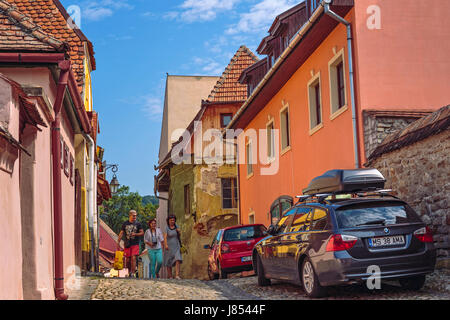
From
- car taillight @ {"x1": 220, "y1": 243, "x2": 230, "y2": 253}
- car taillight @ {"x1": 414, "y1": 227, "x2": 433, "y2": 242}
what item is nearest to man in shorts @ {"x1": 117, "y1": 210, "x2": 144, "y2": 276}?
car taillight @ {"x1": 220, "y1": 243, "x2": 230, "y2": 253}

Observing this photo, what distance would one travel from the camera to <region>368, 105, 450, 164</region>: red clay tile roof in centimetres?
1031

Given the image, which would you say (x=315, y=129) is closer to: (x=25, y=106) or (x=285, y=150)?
(x=285, y=150)

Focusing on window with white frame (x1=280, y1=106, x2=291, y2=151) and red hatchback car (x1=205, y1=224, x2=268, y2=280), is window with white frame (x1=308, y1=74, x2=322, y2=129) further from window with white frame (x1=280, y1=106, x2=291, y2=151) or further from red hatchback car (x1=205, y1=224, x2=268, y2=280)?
red hatchback car (x1=205, y1=224, x2=268, y2=280)

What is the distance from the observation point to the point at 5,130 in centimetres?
708

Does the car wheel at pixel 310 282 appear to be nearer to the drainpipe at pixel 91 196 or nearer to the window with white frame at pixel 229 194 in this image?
the drainpipe at pixel 91 196

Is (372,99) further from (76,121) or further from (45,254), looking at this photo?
(45,254)

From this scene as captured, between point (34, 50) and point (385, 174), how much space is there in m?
7.26

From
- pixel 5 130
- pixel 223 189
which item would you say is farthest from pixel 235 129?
pixel 5 130

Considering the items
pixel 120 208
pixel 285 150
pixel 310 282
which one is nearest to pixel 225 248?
pixel 285 150

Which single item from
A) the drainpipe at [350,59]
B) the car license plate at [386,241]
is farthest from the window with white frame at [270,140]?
the car license plate at [386,241]

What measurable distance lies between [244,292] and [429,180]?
12.8 ft

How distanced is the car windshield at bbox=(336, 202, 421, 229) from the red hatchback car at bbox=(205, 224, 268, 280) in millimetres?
6789

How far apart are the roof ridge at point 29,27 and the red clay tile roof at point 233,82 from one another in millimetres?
20757

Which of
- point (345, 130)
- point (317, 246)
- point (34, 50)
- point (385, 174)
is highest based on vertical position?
point (34, 50)
